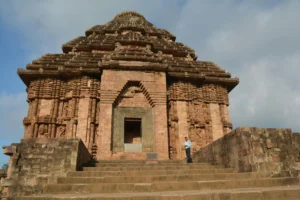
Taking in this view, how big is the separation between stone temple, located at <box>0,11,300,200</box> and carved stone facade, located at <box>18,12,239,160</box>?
6 cm

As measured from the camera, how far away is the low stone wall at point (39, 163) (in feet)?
23.9

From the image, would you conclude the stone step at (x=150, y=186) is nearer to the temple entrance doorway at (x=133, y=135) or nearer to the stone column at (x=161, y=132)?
the stone column at (x=161, y=132)

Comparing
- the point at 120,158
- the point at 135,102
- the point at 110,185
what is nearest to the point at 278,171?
the point at 110,185

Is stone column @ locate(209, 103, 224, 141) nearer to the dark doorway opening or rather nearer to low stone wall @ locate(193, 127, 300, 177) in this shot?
the dark doorway opening

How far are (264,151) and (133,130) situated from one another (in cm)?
1041

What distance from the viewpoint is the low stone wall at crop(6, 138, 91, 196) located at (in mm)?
7293

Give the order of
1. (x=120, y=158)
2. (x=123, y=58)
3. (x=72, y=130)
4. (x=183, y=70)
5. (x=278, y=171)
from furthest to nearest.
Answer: (x=183, y=70), (x=123, y=58), (x=72, y=130), (x=120, y=158), (x=278, y=171)

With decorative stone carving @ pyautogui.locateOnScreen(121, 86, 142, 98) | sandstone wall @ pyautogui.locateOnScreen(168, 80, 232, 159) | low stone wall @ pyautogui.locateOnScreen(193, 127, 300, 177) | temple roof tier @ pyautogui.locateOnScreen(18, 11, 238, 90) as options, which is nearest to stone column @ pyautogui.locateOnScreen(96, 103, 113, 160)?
decorative stone carving @ pyautogui.locateOnScreen(121, 86, 142, 98)

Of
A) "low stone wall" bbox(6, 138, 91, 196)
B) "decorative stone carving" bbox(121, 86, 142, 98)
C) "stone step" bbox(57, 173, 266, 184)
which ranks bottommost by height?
"stone step" bbox(57, 173, 266, 184)

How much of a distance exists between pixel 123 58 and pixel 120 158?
6522 millimetres

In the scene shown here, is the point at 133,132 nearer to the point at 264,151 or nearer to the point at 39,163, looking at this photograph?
the point at 39,163

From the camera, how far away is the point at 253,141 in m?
7.43

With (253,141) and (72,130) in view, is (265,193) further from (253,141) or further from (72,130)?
(72,130)

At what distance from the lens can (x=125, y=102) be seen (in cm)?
1421
